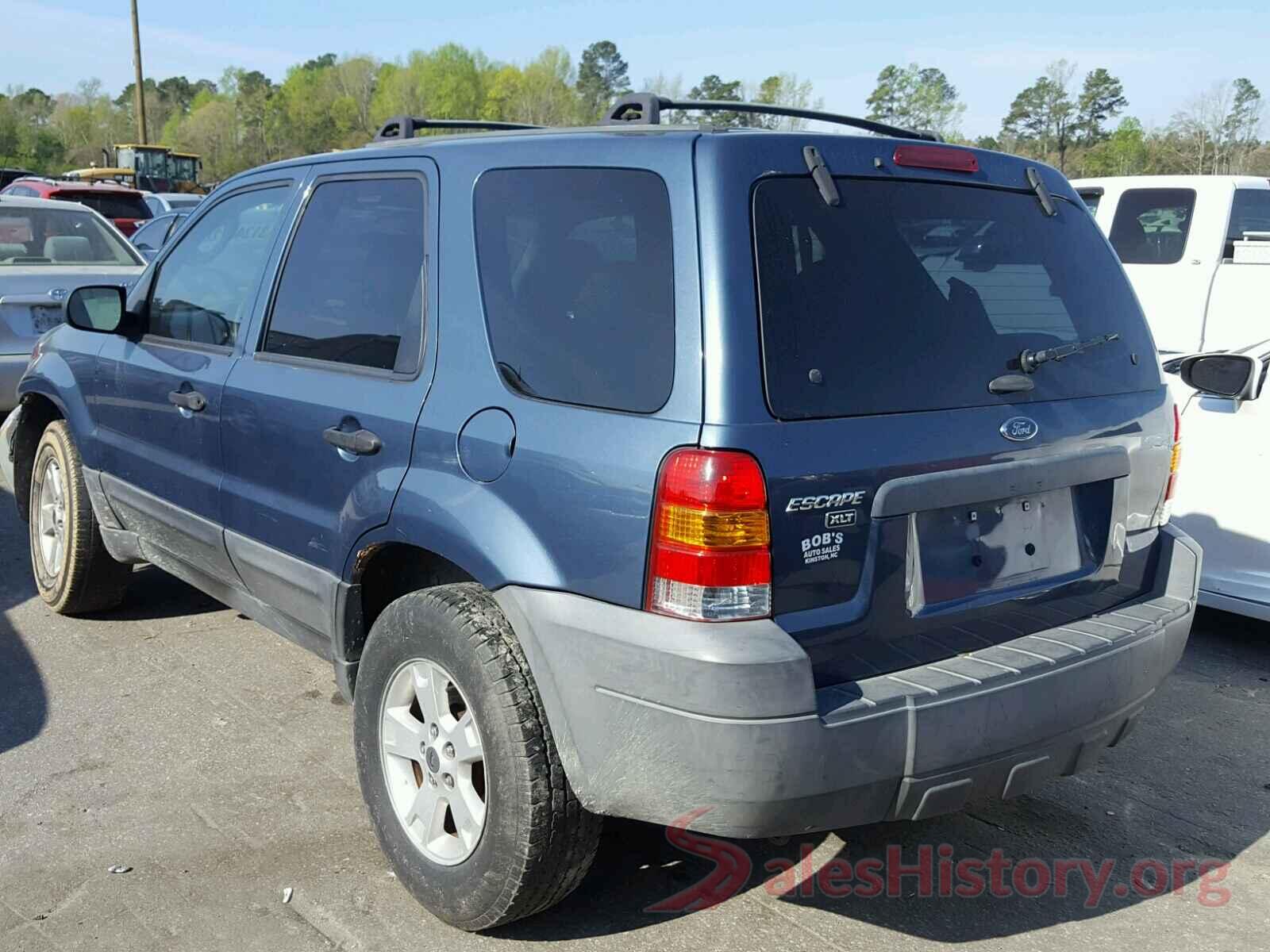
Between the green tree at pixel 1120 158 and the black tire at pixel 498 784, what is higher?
the green tree at pixel 1120 158

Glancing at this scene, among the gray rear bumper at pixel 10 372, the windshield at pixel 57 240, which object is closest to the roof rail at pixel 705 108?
the gray rear bumper at pixel 10 372

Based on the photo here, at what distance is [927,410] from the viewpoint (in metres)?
2.68

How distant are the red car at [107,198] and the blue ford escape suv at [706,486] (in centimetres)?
1626

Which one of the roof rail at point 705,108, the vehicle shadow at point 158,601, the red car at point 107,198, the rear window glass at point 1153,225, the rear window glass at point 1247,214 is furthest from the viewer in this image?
the red car at point 107,198

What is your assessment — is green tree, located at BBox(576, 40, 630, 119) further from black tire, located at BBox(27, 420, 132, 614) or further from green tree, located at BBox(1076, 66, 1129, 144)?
black tire, located at BBox(27, 420, 132, 614)

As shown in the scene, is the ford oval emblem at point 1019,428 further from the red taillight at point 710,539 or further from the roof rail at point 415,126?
the roof rail at point 415,126

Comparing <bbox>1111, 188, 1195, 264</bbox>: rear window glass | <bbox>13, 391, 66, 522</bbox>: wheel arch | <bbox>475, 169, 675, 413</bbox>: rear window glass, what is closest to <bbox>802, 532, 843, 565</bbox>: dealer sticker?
<bbox>475, 169, 675, 413</bbox>: rear window glass

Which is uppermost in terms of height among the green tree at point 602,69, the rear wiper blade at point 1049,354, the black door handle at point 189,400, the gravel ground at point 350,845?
the green tree at point 602,69

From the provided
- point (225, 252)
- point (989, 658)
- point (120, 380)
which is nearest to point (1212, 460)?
point (989, 658)

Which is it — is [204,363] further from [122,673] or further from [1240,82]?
[1240,82]

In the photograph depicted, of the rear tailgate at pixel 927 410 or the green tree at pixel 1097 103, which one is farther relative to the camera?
the green tree at pixel 1097 103

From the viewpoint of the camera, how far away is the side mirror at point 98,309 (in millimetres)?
4461

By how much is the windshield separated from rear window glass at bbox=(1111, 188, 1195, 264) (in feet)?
23.6

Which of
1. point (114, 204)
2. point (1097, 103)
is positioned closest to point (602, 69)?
point (1097, 103)
